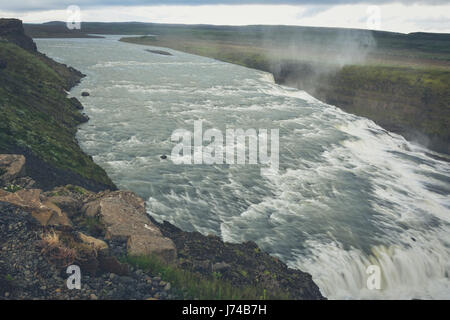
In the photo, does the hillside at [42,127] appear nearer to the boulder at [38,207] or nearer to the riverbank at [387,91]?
the boulder at [38,207]

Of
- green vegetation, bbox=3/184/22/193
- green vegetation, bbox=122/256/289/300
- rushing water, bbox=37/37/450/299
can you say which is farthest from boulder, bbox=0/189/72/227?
rushing water, bbox=37/37/450/299

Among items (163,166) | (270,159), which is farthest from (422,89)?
(163,166)

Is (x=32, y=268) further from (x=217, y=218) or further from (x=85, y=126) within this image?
(x=85, y=126)

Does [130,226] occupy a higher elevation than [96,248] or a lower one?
lower

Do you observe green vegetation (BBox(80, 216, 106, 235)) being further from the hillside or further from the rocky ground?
the hillside

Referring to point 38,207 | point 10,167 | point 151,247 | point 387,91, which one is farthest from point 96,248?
point 387,91

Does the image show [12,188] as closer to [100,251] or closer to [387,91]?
[100,251]

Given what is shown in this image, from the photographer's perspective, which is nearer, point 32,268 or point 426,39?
point 32,268
